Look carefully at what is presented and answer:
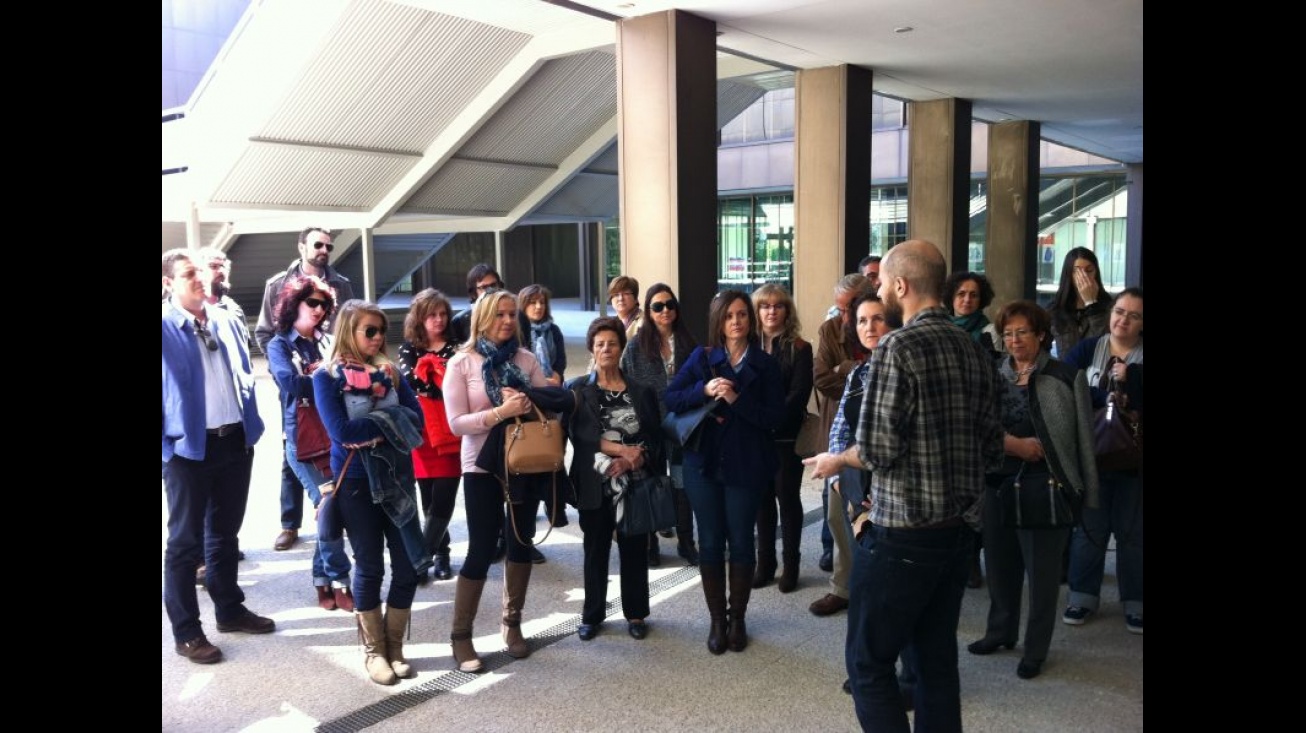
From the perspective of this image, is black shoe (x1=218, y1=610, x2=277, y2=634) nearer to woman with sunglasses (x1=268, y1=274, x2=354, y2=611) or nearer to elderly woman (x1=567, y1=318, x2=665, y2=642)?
woman with sunglasses (x1=268, y1=274, x2=354, y2=611)

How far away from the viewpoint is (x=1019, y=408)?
4.28 meters

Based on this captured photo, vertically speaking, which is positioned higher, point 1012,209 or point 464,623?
point 1012,209

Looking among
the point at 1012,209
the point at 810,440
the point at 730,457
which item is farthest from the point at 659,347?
the point at 1012,209

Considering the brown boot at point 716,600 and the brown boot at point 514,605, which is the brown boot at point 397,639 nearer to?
the brown boot at point 514,605

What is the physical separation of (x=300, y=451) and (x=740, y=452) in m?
2.33

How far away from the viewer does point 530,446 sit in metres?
4.31

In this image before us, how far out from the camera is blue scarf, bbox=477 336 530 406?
4422 mm

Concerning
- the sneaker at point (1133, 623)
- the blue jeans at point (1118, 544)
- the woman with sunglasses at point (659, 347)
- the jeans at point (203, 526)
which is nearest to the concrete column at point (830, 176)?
the woman with sunglasses at point (659, 347)

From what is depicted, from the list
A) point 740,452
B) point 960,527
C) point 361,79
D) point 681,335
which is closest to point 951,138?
point 361,79

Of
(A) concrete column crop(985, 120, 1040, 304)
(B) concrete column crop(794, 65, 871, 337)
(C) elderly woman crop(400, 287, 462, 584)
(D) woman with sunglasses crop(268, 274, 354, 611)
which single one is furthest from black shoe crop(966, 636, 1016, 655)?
(A) concrete column crop(985, 120, 1040, 304)

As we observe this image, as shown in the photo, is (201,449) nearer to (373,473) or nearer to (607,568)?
(373,473)

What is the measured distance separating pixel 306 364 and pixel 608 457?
1798 millimetres

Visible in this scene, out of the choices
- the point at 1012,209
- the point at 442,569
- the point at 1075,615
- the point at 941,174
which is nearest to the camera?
the point at 1075,615
